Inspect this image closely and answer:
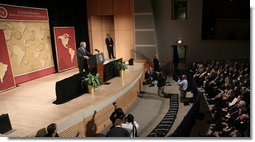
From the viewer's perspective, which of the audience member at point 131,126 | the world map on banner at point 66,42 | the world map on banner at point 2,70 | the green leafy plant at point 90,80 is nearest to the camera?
the audience member at point 131,126

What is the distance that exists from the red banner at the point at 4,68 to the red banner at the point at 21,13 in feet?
2.09

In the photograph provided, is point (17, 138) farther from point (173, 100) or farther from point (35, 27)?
point (35, 27)

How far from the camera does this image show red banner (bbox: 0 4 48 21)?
6270mm

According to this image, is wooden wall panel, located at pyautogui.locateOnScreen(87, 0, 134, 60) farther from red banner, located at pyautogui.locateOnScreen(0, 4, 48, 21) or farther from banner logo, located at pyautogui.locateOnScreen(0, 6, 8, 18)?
banner logo, located at pyautogui.locateOnScreen(0, 6, 8, 18)

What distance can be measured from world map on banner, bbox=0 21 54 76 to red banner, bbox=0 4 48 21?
14 cm

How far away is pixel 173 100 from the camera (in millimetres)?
5574

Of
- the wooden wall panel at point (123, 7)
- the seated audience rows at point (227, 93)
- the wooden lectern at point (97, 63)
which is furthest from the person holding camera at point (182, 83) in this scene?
the wooden wall panel at point (123, 7)

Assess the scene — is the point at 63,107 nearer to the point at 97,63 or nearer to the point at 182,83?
the point at 97,63

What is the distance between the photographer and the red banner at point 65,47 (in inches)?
329

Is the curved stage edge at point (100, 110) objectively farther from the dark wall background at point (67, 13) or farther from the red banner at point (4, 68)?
the dark wall background at point (67, 13)

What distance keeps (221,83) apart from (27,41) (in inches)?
210

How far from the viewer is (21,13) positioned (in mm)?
6863

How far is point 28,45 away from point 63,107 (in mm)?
3231

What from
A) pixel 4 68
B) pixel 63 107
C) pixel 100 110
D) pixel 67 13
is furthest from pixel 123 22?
pixel 63 107
